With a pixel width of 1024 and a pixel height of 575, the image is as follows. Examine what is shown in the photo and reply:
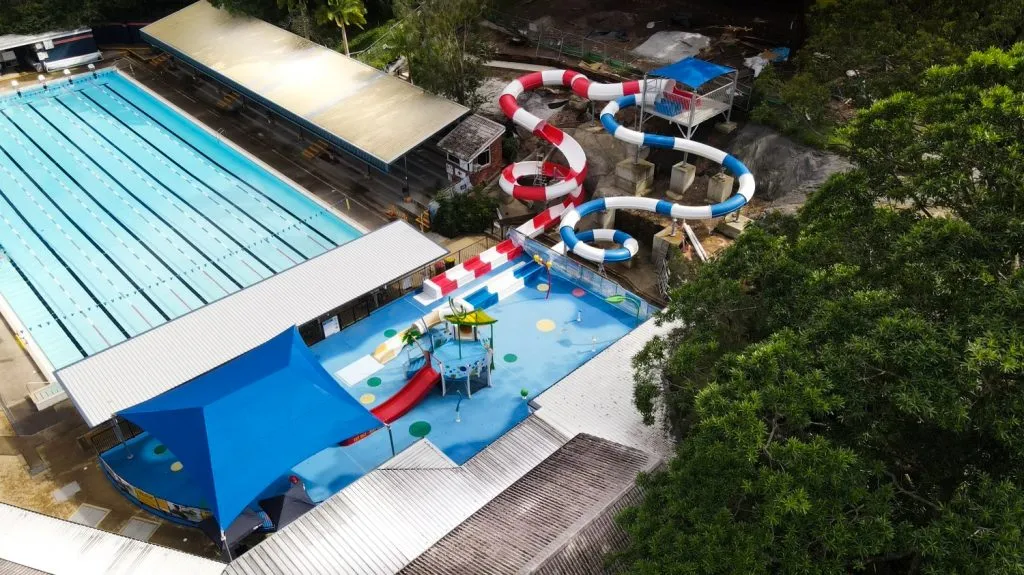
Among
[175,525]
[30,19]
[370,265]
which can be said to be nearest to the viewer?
[175,525]

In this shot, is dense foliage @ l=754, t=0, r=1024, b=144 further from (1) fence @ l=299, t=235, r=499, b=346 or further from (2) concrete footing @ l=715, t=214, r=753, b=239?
(1) fence @ l=299, t=235, r=499, b=346

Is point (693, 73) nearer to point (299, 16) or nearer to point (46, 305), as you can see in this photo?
point (299, 16)

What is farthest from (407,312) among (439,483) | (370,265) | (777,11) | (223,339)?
(777,11)

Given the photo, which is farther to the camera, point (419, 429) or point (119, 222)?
point (119, 222)

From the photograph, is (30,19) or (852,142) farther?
(30,19)

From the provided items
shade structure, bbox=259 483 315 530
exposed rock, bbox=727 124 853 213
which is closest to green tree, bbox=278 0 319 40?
exposed rock, bbox=727 124 853 213

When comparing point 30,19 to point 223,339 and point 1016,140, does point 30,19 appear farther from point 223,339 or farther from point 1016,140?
point 1016,140

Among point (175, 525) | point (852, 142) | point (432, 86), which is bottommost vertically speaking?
point (175, 525)

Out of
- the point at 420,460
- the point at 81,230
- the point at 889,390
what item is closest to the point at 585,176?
the point at 420,460
